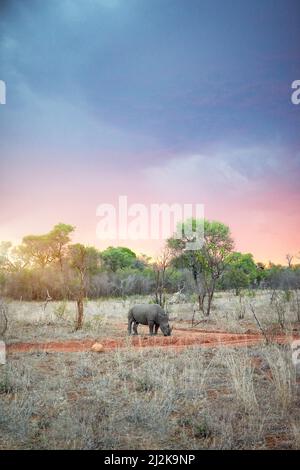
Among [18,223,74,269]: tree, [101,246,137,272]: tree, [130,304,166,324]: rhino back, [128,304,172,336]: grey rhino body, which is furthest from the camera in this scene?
[101,246,137,272]: tree

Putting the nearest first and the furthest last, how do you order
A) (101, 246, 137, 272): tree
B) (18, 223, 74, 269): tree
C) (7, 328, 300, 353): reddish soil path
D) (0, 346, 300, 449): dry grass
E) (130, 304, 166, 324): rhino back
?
(0, 346, 300, 449): dry grass < (7, 328, 300, 353): reddish soil path < (130, 304, 166, 324): rhino back < (18, 223, 74, 269): tree < (101, 246, 137, 272): tree

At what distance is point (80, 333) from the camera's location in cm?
1175

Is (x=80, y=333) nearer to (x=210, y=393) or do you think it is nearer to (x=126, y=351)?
(x=126, y=351)

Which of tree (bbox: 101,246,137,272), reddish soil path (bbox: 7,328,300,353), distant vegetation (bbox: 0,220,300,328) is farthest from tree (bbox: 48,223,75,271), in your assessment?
reddish soil path (bbox: 7,328,300,353)

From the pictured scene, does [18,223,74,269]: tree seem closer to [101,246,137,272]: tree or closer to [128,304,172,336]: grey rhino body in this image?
[101,246,137,272]: tree

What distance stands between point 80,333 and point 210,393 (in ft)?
22.0

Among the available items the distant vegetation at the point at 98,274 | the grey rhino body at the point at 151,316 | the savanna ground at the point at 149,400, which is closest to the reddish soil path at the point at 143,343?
the savanna ground at the point at 149,400

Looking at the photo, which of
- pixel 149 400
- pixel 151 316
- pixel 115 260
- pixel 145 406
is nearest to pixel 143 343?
pixel 151 316

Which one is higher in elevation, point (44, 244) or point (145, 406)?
point (44, 244)

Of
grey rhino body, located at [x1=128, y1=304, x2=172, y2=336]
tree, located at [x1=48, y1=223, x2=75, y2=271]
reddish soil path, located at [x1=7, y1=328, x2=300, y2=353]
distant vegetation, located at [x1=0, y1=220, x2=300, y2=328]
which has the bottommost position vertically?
reddish soil path, located at [x1=7, y1=328, x2=300, y2=353]

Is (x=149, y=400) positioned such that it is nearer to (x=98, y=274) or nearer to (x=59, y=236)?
(x=98, y=274)

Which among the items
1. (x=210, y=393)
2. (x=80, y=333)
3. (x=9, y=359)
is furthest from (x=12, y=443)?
(x=80, y=333)

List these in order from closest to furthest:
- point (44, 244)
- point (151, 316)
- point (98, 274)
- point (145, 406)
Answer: point (145, 406)
point (151, 316)
point (98, 274)
point (44, 244)

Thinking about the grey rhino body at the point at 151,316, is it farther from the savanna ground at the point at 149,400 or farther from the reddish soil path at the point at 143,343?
the savanna ground at the point at 149,400
